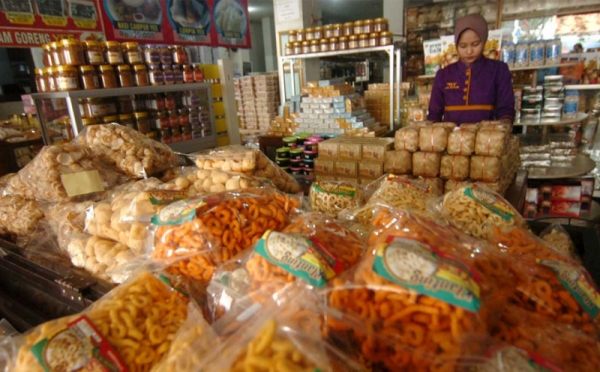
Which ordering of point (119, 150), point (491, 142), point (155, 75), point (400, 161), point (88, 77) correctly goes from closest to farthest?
point (119, 150)
point (491, 142)
point (400, 161)
point (88, 77)
point (155, 75)

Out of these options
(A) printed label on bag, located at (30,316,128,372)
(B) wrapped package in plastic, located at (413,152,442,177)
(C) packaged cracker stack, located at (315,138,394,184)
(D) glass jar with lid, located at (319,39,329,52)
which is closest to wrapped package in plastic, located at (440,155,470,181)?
(B) wrapped package in plastic, located at (413,152,442,177)

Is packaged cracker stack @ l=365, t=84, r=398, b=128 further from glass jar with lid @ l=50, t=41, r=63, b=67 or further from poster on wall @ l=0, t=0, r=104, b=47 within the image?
glass jar with lid @ l=50, t=41, r=63, b=67

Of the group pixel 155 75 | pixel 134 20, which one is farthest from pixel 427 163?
pixel 134 20

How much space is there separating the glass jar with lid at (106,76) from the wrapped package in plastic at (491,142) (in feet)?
7.97

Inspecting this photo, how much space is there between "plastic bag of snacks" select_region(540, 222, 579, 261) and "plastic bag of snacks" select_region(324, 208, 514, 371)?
47 centimetres

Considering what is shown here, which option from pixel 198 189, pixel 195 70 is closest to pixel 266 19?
pixel 195 70

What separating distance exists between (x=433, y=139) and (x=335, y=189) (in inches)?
40.7

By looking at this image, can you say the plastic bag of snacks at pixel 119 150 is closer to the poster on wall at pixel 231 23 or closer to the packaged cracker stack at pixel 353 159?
the packaged cracker stack at pixel 353 159

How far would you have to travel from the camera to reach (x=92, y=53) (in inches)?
96.9

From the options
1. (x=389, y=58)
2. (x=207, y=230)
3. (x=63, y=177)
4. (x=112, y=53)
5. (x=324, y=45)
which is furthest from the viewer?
(x=389, y=58)

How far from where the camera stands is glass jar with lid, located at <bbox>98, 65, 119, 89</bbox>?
248 cm

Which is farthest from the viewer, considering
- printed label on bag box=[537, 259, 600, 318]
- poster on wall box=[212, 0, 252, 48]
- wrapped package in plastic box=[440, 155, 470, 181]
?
poster on wall box=[212, 0, 252, 48]

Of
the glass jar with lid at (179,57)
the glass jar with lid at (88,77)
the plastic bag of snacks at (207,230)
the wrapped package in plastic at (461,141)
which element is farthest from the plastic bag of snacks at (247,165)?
the glass jar with lid at (179,57)

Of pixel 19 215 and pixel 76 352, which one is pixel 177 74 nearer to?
pixel 19 215
